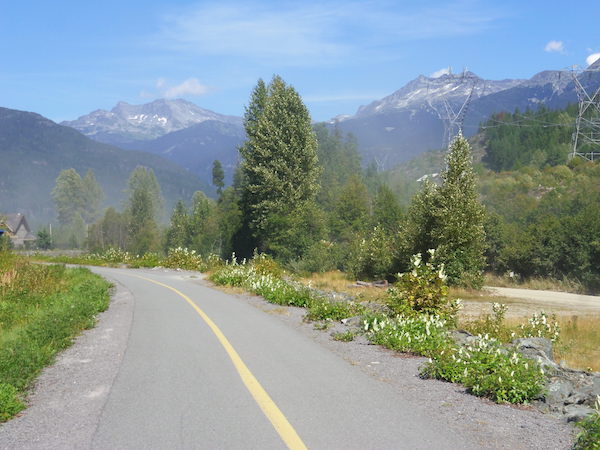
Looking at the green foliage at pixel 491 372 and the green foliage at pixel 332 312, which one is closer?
the green foliage at pixel 491 372

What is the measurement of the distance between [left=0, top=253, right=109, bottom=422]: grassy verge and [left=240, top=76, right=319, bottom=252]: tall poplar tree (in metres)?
25.2

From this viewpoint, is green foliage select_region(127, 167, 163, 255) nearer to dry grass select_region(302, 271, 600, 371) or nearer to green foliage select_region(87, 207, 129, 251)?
green foliage select_region(87, 207, 129, 251)

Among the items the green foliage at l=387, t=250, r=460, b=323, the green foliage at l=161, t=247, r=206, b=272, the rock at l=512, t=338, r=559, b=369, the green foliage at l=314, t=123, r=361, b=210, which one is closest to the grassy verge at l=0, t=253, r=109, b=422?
the green foliage at l=387, t=250, r=460, b=323

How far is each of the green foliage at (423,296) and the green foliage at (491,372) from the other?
3550mm

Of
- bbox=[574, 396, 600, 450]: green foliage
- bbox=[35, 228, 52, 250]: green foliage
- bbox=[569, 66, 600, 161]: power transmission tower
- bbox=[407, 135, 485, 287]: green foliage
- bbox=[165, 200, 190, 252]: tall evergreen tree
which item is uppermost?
bbox=[569, 66, 600, 161]: power transmission tower

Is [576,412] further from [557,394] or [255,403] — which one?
[255,403]

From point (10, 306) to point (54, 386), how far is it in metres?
8.84

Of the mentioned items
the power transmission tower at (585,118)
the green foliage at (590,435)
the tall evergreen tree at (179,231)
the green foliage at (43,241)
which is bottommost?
the green foliage at (43,241)

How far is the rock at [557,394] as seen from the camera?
674 centimetres

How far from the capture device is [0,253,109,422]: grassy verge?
743 cm

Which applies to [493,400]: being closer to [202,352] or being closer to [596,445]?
[596,445]

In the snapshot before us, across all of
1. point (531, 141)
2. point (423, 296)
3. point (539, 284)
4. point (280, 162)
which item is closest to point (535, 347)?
point (423, 296)

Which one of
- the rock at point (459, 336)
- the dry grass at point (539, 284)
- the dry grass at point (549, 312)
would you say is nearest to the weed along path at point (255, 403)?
the rock at point (459, 336)

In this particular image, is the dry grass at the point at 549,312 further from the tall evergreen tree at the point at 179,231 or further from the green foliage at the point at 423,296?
the tall evergreen tree at the point at 179,231
